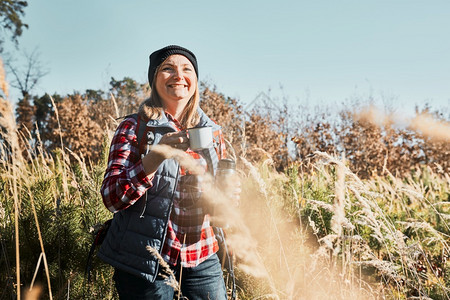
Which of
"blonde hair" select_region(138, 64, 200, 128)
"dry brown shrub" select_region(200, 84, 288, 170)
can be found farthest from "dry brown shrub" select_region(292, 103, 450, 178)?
"blonde hair" select_region(138, 64, 200, 128)

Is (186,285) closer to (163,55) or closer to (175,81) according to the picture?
(175,81)

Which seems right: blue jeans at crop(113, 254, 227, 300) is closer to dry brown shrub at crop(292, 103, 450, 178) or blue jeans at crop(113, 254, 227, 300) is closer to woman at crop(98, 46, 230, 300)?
woman at crop(98, 46, 230, 300)

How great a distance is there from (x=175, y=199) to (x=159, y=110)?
0.44 m

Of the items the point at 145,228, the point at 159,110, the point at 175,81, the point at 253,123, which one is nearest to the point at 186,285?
the point at 145,228

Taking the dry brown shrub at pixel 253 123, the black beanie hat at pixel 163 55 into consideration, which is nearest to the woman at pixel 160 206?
the black beanie hat at pixel 163 55

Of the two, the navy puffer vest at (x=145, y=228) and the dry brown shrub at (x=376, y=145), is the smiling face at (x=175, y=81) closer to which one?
the navy puffer vest at (x=145, y=228)

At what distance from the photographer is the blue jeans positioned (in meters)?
1.64

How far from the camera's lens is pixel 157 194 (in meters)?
1.64

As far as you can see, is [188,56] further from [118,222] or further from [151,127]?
[118,222]

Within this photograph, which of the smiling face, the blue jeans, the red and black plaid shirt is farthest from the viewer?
the smiling face

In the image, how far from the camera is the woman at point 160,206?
1530 mm

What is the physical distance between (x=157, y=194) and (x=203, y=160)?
33 centimetres

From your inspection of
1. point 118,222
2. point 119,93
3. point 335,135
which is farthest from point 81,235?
point 119,93

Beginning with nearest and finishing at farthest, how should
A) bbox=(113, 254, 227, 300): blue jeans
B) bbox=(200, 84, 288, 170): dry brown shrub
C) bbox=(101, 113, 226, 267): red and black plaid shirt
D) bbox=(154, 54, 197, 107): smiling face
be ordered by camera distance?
bbox=(101, 113, 226, 267): red and black plaid shirt, bbox=(113, 254, 227, 300): blue jeans, bbox=(154, 54, 197, 107): smiling face, bbox=(200, 84, 288, 170): dry brown shrub
